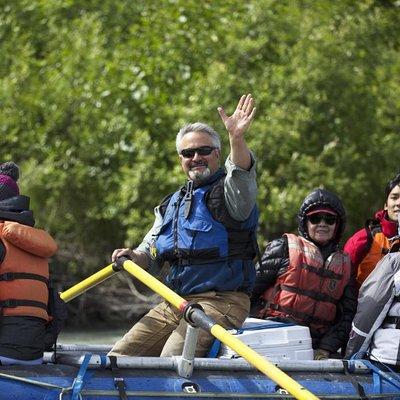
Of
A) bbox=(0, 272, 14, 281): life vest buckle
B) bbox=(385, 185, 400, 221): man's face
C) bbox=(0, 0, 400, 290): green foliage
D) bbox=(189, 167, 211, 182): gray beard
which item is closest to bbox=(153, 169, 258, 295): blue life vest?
bbox=(189, 167, 211, 182): gray beard

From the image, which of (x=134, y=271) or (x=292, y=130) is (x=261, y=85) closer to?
(x=292, y=130)

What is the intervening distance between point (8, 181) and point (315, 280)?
1804mm

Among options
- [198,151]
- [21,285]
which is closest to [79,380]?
[21,285]

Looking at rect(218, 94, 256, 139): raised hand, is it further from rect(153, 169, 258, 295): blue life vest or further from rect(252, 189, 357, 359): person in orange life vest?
rect(252, 189, 357, 359): person in orange life vest

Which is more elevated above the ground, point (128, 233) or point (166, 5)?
point (166, 5)

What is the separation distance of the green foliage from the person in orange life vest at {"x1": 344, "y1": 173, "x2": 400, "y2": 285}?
613cm

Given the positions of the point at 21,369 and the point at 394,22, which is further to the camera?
the point at 394,22

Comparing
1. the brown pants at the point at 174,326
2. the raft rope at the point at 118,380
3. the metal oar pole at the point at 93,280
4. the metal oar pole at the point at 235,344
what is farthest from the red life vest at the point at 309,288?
the raft rope at the point at 118,380

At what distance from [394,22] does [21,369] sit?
11.8m

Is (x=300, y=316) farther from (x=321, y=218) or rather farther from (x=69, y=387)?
(x=69, y=387)

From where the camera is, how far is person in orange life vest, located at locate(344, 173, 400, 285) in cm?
695

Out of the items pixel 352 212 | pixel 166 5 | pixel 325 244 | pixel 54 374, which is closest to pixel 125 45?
pixel 166 5

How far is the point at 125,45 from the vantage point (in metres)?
15.2

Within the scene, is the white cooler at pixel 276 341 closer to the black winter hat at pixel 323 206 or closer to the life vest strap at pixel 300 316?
the life vest strap at pixel 300 316
